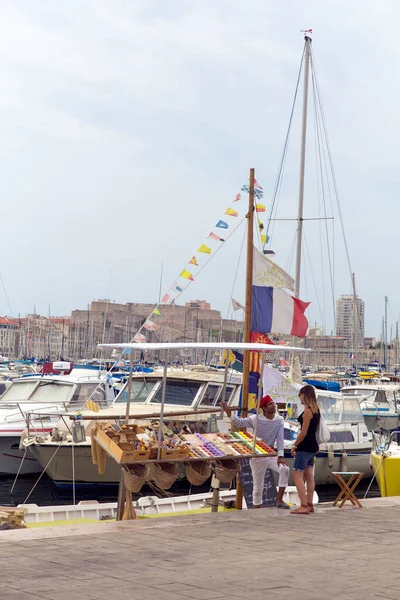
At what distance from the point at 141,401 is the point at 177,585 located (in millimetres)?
15850

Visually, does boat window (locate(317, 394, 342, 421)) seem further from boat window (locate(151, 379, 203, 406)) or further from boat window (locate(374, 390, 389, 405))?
boat window (locate(374, 390, 389, 405))

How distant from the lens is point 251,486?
13359mm

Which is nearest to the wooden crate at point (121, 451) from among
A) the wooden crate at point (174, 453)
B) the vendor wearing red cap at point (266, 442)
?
the wooden crate at point (174, 453)

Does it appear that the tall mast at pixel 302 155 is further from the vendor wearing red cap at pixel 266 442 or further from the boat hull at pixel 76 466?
the vendor wearing red cap at pixel 266 442

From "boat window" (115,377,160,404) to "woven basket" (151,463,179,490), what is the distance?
11313 mm

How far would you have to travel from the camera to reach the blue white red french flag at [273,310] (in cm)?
1499

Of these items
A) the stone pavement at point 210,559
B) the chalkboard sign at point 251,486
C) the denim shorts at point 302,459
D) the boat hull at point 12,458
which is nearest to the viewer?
the stone pavement at point 210,559

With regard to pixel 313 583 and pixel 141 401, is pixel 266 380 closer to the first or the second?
pixel 141 401

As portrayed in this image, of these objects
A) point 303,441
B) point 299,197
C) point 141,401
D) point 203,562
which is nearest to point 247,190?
point 303,441

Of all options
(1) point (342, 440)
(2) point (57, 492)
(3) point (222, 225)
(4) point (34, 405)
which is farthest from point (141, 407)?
(3) point (222, 225)

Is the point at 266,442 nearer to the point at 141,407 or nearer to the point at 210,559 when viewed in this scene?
the point at 210,559

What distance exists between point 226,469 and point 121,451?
1816 millimetres

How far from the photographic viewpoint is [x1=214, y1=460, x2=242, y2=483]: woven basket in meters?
12.6

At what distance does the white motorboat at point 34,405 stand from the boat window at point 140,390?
1.67 ft
